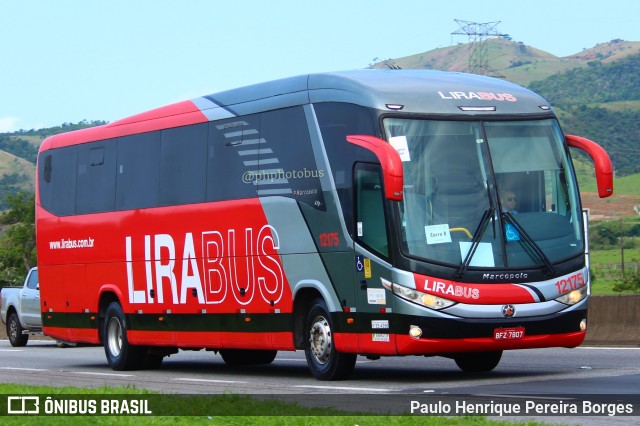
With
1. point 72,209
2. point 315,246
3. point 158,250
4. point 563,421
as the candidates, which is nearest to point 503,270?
point 315,246

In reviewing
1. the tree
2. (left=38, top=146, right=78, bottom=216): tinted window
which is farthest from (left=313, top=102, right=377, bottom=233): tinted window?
the tree

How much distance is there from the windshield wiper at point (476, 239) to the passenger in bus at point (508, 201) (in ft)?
0.58

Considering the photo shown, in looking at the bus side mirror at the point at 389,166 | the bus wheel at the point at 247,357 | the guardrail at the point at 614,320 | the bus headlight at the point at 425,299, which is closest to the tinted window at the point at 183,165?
the bus wheel at the point at 247,357

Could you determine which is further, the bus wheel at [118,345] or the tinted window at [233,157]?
the bus wheel at [118,345]

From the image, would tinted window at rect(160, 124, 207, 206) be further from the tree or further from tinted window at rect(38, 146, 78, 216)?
the tree

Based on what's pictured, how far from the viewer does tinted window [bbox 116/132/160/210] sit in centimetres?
2122

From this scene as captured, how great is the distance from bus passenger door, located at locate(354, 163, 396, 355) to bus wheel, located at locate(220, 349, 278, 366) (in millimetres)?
5989

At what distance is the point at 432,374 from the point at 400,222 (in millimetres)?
2938

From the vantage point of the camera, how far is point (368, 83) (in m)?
16.4

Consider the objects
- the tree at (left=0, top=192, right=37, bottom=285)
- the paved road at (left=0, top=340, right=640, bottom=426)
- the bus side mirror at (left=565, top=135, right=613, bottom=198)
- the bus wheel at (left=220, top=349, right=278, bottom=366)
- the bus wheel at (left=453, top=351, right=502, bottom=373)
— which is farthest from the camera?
the tree at (left=0, top=192, right=37, bottom=285)

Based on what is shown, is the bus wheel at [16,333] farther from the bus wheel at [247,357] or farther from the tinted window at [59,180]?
the bus wheel at [247,357]

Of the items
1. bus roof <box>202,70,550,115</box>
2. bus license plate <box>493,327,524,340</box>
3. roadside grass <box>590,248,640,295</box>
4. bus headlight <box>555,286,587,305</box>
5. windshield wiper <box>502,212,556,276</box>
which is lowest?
roadside grass <box>590,248,640,295</box>

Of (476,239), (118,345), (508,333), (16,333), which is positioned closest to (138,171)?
(118,345)

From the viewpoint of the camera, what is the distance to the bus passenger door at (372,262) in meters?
15.8
